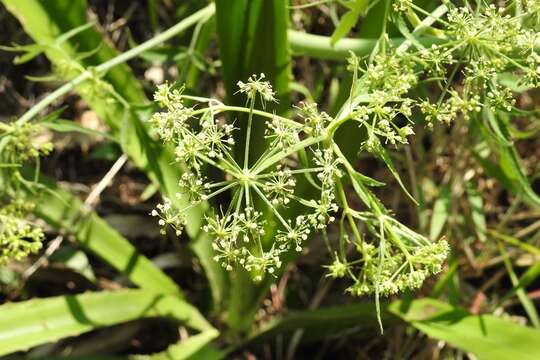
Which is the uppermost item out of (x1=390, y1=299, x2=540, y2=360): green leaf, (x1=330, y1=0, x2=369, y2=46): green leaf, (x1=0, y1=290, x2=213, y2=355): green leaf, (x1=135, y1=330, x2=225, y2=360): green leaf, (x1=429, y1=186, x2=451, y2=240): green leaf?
(x1=330, y1=0, x2=369, y2=46): green leaf

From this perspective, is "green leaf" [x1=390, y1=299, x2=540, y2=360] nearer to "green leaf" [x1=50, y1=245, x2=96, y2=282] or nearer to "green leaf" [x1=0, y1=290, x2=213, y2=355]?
"green leaf" [x1=0, y1=290, x2=213, y2=355]

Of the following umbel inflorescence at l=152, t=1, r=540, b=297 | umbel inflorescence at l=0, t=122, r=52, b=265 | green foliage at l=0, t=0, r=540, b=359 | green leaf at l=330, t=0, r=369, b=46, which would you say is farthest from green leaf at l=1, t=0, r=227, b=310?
umbel inflorescence at l=152, t=1, r=540, b=297

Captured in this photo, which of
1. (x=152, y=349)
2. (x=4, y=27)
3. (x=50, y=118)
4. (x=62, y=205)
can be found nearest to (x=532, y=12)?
(x=50, y=118)

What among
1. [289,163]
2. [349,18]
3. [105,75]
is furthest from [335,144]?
[289,163]

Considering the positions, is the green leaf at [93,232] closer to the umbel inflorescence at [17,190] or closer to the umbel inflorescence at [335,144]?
the umbel inflorescence at [17,190]

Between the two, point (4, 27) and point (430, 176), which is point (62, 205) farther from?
point (430, 176)

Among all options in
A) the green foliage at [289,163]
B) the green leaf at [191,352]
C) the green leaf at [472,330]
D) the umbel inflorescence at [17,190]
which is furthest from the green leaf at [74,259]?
the green leaf at [472,330]
